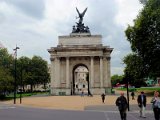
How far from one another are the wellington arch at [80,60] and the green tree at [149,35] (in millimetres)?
28883

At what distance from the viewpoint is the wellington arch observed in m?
90.1

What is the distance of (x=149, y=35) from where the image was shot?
188 feet

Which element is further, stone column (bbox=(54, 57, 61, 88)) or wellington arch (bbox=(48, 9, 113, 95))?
stone column (bbox=(54, 57, 61, 88))

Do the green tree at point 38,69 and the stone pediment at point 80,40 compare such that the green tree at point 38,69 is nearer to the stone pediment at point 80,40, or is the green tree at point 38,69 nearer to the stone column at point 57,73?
the stone column at point 57,73

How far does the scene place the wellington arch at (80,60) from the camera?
90.1 m

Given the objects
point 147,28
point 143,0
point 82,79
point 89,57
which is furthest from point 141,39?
point 82,79

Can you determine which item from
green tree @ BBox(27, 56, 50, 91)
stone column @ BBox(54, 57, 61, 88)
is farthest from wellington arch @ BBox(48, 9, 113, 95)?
green tree @ BBox(27, 56, 50, 91)

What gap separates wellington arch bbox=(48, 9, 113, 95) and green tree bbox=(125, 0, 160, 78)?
94.8 ft

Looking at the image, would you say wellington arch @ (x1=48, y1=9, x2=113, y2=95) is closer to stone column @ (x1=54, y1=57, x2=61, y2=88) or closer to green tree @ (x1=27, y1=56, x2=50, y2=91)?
stone column @ (x1=54, y1=57, x2=61, y2=88)

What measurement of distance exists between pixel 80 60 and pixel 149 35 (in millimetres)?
37450

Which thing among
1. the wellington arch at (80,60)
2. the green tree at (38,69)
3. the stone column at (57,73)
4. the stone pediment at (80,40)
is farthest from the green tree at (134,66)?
the green tree at (38,69)

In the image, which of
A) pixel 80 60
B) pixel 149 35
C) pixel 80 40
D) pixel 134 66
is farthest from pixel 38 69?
pixel 149 35

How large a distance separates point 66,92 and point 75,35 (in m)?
15.0

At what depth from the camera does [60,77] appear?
305ft
